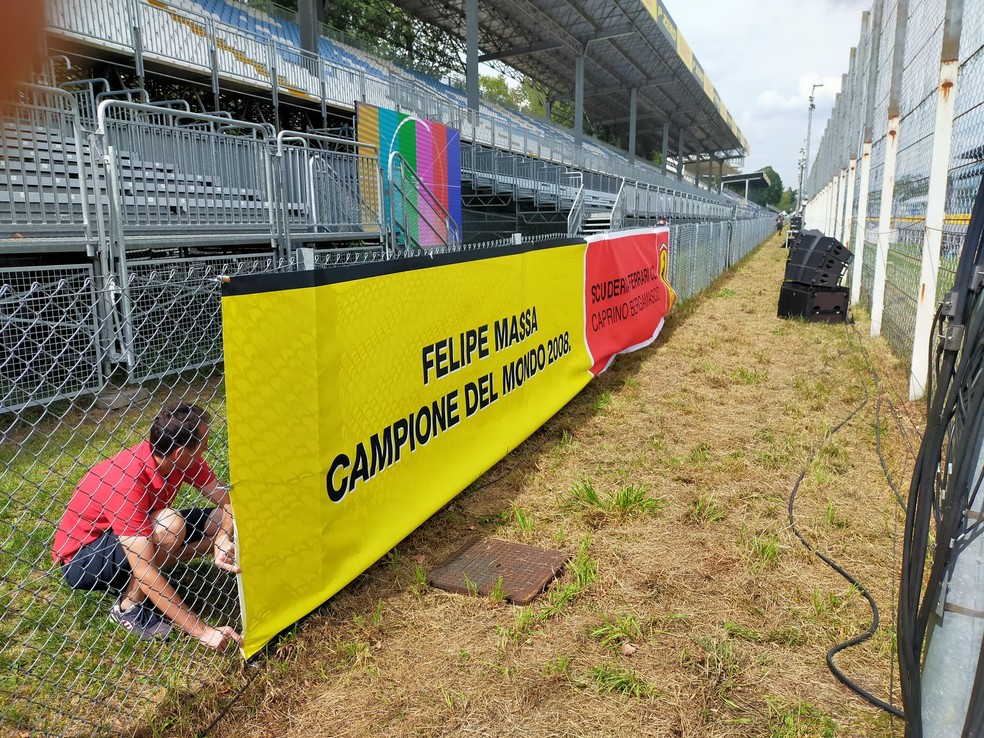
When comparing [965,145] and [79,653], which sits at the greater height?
[965,145]

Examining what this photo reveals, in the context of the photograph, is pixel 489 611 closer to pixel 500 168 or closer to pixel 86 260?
pixel 86 260

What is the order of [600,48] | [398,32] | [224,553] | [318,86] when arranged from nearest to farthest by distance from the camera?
[224,553] → [318,86] → [398,32] → [600,48]

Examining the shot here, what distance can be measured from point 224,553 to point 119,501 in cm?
49

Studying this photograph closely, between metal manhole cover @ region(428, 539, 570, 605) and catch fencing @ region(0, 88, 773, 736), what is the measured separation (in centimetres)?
105

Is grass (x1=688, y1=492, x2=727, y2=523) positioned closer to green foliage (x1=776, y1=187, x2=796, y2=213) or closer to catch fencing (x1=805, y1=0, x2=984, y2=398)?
catch fencing (x1=805, y1=0, x2=984, y2=398)

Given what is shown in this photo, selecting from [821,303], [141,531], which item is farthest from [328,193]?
[141,531]

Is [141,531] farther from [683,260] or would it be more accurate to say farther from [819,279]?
[683,260]

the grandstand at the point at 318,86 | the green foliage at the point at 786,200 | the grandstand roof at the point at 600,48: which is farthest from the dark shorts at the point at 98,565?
the green foliage at the point at 786,200

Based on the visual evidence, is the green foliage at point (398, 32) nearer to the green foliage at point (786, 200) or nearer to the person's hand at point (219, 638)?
the person's hand at point (219, 638)

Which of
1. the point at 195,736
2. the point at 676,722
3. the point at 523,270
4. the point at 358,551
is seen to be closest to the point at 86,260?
the point at 523,270

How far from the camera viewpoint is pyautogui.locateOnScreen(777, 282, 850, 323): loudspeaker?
10719mm

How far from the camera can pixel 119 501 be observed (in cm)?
297

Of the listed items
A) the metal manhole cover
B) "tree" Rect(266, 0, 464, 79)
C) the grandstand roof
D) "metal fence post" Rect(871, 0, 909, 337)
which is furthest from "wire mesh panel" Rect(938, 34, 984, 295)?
"tree" Rect(266, 0, 464, 79)

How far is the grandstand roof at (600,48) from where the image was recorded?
28781mm
